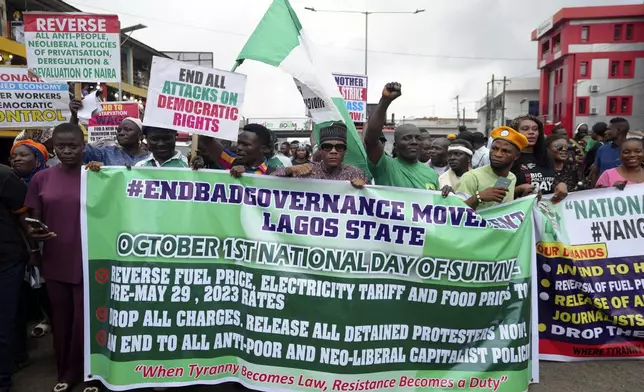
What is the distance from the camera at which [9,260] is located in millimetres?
3631

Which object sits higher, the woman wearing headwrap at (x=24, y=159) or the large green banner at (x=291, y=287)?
the woman wearing headwrap at (x=24, y=159)

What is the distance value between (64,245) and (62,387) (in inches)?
40.4

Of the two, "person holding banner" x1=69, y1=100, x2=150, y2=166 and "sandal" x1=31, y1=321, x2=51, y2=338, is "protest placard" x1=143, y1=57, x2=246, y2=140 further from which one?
"sandal" x1=31, y1=321, x2=51, y2=338

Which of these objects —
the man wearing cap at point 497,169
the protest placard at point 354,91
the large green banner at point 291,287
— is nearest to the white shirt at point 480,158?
the protest placard at point 354,91

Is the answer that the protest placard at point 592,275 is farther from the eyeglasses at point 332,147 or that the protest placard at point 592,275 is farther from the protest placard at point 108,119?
the protest placard at point 108,119

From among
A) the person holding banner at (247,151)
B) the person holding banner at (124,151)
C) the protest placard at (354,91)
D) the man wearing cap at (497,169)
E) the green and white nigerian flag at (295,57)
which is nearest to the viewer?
the green and white nigerian flag at (295,57)

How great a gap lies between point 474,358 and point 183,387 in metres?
2.07

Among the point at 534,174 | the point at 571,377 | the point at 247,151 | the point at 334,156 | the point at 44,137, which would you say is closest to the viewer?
the point at 334,156

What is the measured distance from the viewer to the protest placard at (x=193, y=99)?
3.69m

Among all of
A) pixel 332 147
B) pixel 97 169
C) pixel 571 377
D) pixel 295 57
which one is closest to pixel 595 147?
pixel 571 377

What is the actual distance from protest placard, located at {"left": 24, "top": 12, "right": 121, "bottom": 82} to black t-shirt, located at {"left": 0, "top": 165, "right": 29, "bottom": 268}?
3020mm

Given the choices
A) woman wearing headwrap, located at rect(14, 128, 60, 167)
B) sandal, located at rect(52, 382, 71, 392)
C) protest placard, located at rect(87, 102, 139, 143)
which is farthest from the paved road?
protest placard, located at rect(87, 102, 139, 143)

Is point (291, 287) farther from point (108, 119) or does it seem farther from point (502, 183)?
point (108, 119)

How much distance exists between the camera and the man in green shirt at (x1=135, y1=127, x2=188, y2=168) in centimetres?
402
